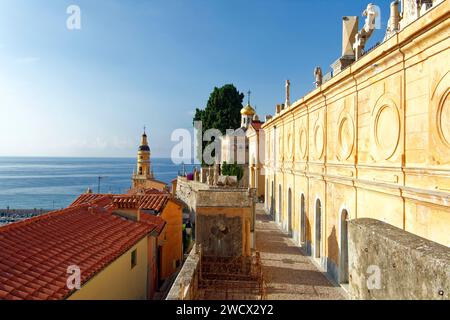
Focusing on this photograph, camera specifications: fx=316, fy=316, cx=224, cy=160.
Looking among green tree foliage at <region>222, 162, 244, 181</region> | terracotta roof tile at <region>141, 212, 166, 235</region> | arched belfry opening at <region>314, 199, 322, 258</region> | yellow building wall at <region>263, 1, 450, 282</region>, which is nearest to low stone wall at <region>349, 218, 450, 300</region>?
yellow building wall at <region>263, 1, 450, 282</region>

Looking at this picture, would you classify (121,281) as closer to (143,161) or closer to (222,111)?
(222,111)

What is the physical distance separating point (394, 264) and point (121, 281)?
8444 mm

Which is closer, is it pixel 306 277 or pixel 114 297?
pixel 114 297

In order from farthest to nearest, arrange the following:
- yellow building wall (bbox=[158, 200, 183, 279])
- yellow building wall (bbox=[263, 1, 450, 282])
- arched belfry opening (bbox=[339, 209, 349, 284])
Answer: yellow building wall (bbox=[158, 200, 183, 279]), arched belfry opening (bbox=[339, 209, 349, 284]), yellow building wall (bbox=[263, 1, 450, 282])

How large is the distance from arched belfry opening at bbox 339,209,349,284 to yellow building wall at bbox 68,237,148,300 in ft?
22.8

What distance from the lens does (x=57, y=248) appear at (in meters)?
8.08

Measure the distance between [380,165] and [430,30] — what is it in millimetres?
3563

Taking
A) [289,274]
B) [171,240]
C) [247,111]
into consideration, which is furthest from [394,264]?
[247,111]

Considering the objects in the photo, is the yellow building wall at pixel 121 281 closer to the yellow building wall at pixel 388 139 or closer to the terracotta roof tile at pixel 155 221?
the terracotta roof tile at pixel 155 221

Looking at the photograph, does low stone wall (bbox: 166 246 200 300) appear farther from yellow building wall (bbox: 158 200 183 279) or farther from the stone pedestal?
the stone pedestal

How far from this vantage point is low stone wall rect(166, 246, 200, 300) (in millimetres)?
6527
